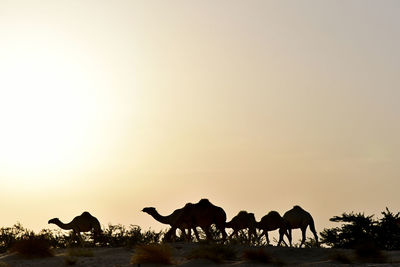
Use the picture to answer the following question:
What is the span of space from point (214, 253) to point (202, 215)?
12.7 ft

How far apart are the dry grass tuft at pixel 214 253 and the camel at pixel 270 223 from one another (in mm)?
5415

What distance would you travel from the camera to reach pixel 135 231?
26.6 m

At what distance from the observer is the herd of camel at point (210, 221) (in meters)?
24.9

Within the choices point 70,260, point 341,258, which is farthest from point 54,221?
point 341,258

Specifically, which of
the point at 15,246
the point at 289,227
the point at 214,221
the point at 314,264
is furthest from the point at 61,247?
the point at 314,264

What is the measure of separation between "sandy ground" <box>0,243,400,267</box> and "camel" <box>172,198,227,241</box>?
67.2 inches

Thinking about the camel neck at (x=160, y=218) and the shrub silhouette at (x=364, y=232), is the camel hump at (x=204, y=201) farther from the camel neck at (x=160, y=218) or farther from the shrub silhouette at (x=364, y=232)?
the shrub silhouette at (x=364, y=232)

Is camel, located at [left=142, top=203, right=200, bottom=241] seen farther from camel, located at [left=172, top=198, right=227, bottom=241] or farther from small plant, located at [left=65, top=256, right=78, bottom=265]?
small plant, located at [left=65, top=256, right=78, bottom=265]

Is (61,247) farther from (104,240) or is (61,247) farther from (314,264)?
(314,264)

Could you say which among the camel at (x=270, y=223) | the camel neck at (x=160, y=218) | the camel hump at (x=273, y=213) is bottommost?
the camel neck at (x=160, y=218)

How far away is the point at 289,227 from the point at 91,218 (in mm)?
7172

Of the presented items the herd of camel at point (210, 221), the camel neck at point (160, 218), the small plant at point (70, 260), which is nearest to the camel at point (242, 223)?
the herd of camel at point (210, 221)

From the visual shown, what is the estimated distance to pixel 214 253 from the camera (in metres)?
21.0

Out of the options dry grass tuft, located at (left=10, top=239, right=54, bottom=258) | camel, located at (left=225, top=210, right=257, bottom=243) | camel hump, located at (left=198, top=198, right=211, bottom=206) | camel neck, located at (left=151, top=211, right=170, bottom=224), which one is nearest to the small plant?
dry grass tuft, located at (left=10, top=239, right=54, bottom=258)
